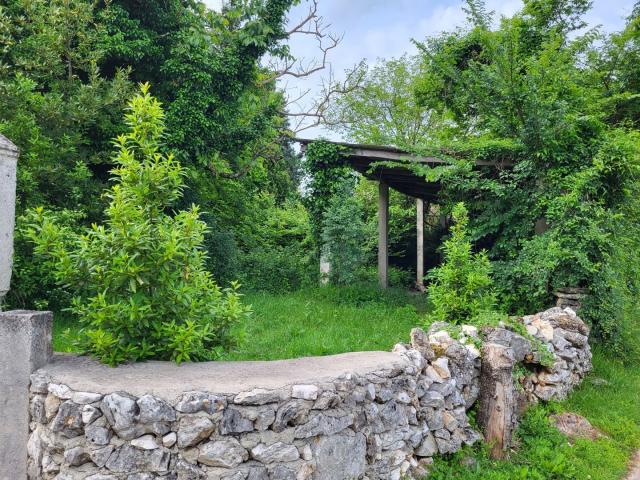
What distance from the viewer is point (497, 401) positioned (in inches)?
161

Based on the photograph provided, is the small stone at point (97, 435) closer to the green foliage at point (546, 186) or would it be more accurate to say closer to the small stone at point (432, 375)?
the small stone at point (432, 375)

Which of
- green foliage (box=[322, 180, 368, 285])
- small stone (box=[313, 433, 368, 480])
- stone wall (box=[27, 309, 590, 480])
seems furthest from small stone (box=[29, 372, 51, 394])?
green foliage (box=[322, 180, 368, 285])

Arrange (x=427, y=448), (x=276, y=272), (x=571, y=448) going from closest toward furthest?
(x=427, y=448)
(x=571, y=448)
(x=276, y=272)

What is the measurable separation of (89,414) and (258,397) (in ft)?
3.23

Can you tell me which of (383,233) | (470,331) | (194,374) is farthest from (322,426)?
(383,233)

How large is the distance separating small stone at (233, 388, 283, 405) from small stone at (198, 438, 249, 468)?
0.78 ft

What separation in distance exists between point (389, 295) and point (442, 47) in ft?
27.2

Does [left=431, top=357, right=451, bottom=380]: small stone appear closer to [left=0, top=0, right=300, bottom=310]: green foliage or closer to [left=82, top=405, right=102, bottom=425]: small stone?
[left=82, top=405, right=102, bottom=425]: small stone

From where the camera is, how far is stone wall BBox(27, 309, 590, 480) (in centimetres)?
262

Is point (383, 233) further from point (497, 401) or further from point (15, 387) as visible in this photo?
point (15, 387)

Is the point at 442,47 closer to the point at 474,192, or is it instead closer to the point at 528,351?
the point at 474,192

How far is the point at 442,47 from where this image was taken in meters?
13.5

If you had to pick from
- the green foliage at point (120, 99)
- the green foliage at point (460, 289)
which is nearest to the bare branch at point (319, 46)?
the green foliage at point (120, 99)

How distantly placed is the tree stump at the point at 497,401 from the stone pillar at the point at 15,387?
3.66 metres
